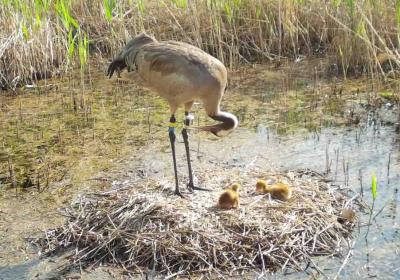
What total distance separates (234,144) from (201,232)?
200 centimetres

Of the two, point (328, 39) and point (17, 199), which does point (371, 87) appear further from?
point (17, 199)

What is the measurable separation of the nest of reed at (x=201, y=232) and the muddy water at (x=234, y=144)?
18 centimetres

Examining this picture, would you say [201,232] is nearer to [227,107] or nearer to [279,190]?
[279,190]

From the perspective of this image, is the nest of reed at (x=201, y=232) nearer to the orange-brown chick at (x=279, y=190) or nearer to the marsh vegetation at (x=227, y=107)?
the orange-brown chick at (x=279, y=190)

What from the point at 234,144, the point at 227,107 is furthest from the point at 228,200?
the point at 227,107

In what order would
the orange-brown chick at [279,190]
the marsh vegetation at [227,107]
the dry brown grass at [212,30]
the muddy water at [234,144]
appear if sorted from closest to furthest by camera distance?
the muddy water at [234,144]
the orange-brown chick at [279,190]
the marsh vegetation at [227,107]
the dry brown grass at [212,30]

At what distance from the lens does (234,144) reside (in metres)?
6.00

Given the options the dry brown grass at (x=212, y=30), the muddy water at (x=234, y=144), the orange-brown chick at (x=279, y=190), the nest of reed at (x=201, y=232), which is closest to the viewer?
the nest of reed at (x=201, y=232)

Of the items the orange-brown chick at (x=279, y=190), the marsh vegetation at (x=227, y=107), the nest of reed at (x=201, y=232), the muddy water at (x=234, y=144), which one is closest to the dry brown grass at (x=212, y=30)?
the marsh vegetation at (x=227, y=107)

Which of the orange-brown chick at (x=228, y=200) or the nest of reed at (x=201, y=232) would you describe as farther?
the orange-brown chick at (x=228, y=200)

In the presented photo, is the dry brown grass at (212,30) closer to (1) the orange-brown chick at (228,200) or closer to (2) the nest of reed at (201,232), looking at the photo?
(2) the nest of reed at (201,232)

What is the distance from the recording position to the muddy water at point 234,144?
4.32m

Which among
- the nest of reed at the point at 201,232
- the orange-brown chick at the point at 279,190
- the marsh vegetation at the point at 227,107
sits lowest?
the nest of reed at the point at 201,232

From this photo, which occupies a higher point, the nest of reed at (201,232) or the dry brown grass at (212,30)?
the dry brown grass at (212,30)
